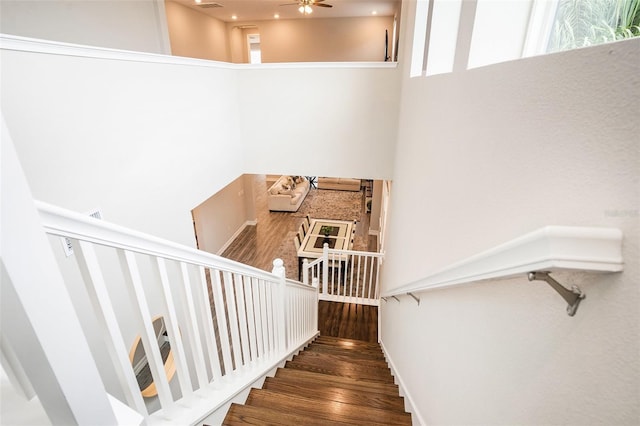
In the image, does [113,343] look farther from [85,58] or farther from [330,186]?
[330,186]

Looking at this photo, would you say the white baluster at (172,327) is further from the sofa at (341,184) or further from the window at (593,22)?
the sofa at (341,184)

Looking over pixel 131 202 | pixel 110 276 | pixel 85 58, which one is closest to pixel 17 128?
pixel 85 58

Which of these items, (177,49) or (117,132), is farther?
(177,49)

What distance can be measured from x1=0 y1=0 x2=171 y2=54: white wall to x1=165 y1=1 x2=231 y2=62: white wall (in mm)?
1266

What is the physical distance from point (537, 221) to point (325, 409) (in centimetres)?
171

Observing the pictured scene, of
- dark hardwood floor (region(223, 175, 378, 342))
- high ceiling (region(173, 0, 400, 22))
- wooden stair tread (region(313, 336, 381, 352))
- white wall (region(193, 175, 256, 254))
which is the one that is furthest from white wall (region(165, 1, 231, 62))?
wooden stair tread (region(313, 336, 381, 352))

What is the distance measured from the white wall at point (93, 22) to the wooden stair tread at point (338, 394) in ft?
12.5

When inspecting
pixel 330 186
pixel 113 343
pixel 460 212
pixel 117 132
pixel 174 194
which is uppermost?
pixel 117 132

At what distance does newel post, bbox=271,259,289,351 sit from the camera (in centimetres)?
249

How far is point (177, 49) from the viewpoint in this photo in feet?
20.4

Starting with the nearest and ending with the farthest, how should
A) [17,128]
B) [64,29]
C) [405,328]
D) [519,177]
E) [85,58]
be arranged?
[519,177] < [17,128] < [85,58] < [405,328] < [64,29]

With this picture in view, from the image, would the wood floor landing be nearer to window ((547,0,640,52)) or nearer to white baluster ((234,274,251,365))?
white baluster ((234,274,251,365))

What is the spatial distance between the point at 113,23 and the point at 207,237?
384 centimetres

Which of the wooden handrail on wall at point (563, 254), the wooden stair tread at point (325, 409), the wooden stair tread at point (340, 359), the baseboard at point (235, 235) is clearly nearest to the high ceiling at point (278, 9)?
the baseboard at point (235, 235)
